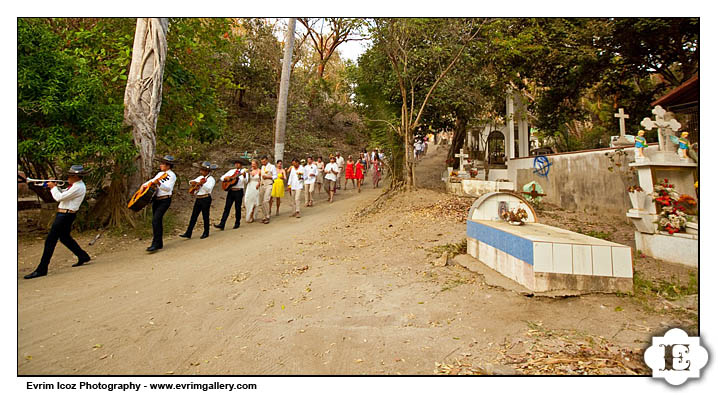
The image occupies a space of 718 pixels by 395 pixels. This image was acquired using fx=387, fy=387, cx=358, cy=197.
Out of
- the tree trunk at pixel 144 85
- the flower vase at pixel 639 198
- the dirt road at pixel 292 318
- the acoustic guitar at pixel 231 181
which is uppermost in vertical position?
the tree trunk at pixel 144 85

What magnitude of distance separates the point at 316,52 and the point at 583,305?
24.4m

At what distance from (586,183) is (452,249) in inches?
251

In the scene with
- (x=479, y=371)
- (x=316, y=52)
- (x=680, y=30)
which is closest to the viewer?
(x=479, y=371)

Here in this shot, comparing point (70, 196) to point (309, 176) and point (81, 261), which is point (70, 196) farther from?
point (309, 176)

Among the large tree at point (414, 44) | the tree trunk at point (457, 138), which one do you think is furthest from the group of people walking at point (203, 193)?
the tree trunk at point (457, 138)

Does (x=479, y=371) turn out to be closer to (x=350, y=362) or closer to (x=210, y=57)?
(x=350, y=362)

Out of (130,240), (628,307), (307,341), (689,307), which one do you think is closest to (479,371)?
(307,341)

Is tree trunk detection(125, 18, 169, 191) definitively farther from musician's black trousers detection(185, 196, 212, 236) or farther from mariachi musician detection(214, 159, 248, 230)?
mariachi musician detection(214, 159, 248, 230)

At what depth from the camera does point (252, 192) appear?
32.7 ft

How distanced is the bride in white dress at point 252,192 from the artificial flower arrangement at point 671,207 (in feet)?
26.7

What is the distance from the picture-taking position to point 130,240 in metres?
7.82

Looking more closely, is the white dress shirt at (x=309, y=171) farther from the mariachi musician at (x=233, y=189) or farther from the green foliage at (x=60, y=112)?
the green foliage at (x=60, y=112)

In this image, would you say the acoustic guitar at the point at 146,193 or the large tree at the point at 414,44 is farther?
the large tree at the point at 414,44

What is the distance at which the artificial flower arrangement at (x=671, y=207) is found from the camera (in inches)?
222
